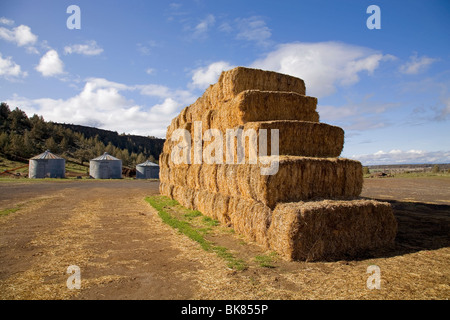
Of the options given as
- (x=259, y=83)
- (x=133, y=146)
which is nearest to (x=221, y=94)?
(x=259, y=83)

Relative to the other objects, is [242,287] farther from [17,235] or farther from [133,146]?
[133,146]

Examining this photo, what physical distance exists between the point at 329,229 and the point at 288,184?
1.61m

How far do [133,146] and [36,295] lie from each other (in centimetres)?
11791

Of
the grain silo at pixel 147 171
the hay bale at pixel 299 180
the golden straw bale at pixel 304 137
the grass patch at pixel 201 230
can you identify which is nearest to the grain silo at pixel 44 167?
the grain silo at pixel 147 171

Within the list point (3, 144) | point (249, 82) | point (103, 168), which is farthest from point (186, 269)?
point (3, 144)

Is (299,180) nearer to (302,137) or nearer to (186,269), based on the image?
(302,137)

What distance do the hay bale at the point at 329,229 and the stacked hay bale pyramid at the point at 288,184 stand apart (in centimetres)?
2

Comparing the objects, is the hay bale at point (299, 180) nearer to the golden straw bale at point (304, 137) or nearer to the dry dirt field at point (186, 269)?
the golden straw bale at point (304, 137)

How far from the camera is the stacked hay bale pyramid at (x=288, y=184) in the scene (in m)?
6.66

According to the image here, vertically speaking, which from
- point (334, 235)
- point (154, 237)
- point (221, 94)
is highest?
point (221, 94)

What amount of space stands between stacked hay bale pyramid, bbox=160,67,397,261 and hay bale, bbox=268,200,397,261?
0.02 metres
